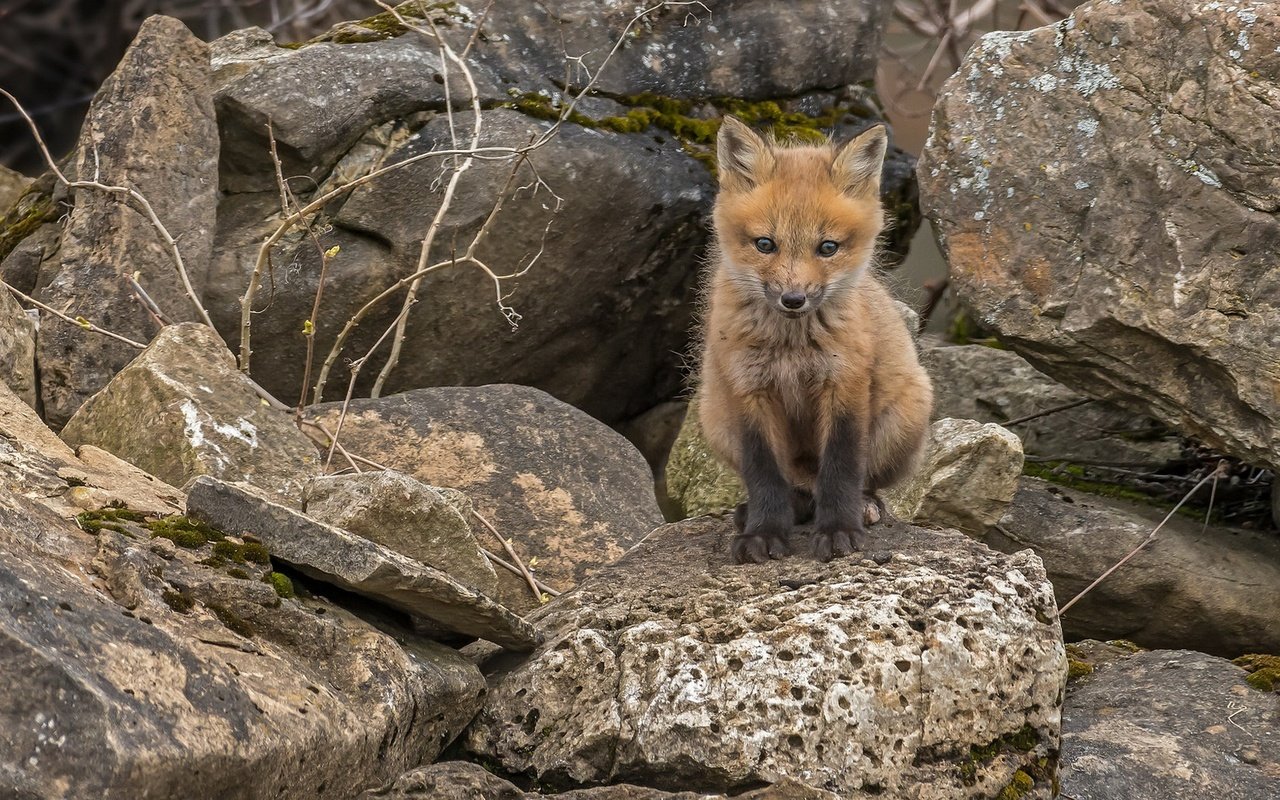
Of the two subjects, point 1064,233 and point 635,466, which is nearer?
point 1064,233

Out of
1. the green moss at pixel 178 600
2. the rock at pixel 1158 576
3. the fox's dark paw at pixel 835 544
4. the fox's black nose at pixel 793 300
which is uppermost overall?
the fox's black nose at pixel 793 300

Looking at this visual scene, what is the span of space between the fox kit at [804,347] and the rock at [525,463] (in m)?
0.99

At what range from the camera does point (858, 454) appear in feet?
16.0

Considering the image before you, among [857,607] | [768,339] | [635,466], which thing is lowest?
[635,466]

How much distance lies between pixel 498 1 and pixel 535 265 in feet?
5.18

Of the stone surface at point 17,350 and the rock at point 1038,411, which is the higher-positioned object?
the stone surface at point 17,350

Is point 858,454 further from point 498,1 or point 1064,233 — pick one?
point 498,1

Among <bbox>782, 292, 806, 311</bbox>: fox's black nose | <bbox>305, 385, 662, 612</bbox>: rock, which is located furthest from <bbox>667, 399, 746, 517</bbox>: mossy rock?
<bbox>782, 292, 806, 311</bbox>: fox's black nose

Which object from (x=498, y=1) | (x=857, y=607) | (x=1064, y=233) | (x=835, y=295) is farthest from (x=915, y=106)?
(x=857, y=607)

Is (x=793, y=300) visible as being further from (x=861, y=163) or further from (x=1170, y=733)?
(x=1170, y=733)

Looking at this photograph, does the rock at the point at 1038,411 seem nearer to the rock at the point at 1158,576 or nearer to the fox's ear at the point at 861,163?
the rock at the point at 1158,576

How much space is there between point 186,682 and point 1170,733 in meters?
3.12

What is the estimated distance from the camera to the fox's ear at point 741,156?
5.10m

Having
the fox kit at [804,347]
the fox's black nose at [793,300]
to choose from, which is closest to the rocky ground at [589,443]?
the fox kit at [804,347]
